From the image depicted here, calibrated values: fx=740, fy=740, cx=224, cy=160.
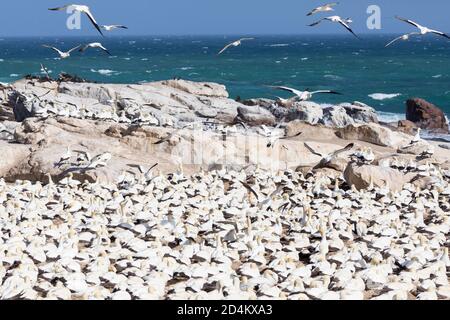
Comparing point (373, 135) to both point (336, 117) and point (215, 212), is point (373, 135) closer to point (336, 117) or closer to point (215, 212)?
point (336, 117)

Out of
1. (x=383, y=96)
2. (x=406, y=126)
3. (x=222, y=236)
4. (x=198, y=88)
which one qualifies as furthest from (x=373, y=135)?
(x=383, y=96)

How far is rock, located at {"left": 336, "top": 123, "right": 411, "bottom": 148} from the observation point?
2816 cm

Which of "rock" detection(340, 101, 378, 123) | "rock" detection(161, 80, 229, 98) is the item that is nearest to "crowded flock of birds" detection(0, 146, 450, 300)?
"rock" detection(340, 101, 378, 123)

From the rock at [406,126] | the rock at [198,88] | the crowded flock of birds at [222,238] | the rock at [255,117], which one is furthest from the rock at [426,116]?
the crowded flock of birds at [222,238]

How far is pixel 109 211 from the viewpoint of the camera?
60.0 ft

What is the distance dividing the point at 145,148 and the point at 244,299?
13.5 metres

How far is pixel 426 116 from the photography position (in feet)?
145

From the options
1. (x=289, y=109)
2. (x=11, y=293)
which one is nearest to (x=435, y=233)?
(x=11, y=293)

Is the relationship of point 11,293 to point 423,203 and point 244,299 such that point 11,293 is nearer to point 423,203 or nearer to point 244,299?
point 244,299

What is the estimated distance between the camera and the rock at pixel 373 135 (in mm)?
28156

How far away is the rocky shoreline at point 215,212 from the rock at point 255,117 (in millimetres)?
8759

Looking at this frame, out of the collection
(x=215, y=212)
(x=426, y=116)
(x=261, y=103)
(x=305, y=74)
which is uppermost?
(x=215, y=212)

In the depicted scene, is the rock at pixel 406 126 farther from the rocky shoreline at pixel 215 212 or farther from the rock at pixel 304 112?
the rocky shoreline at pixel 215 212

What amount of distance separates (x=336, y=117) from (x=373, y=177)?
689 inches
